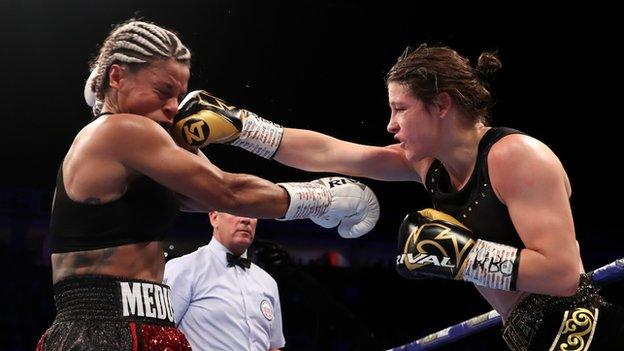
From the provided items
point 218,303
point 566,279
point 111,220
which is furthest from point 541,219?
point 218,303

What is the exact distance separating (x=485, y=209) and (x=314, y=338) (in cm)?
557

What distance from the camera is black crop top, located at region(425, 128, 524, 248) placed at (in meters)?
2.05

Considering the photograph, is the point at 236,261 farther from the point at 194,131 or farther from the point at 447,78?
the point at 447,78

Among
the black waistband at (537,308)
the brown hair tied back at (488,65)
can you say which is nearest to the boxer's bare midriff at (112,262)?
the black waistband at (537,308)

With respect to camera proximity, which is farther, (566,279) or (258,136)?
(258,136)

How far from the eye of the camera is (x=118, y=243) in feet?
6.01

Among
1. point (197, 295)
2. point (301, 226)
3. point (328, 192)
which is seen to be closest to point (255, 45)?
point (301, 226)

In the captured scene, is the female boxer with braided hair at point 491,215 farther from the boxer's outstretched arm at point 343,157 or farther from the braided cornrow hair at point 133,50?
the braided cornrow hair at point 133,50

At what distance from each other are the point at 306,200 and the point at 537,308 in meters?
0.66

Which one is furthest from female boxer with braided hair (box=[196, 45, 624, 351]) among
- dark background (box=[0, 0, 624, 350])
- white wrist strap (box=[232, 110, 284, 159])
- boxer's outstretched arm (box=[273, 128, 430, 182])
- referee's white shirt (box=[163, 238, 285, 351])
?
dark background (box=[0, 0, 624, 350])

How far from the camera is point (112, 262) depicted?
1.84 meters

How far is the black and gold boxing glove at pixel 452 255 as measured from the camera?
6.32 ft

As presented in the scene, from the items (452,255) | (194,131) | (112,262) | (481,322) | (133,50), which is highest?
(133,50)

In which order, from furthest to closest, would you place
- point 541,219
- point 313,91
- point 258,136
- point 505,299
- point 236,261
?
point 313,91 < point 236,261 < point 258,136 < point 505,299 < point 541,219
